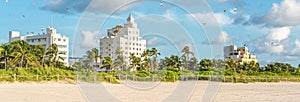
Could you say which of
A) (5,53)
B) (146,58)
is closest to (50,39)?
(146,58)

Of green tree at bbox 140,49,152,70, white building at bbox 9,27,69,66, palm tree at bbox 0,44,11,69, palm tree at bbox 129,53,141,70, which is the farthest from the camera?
white building at bbox 9,27,69,66

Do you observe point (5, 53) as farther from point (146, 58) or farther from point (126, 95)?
point (126, 95)

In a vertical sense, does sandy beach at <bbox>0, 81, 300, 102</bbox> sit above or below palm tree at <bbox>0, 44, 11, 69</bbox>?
below

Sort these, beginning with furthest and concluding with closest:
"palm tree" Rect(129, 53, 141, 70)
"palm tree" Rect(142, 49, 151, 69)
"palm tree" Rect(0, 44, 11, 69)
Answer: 1. "palm tree" Rect(129, 53, 141, 70)
2. "palm tree" Rect(142, 49, 151, 69)
3. "palm tree" Rect(0, 44, 11, 69)

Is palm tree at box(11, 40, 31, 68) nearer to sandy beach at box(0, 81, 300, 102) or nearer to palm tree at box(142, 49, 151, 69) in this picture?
palm tree at box(142, 49, 151, 69)

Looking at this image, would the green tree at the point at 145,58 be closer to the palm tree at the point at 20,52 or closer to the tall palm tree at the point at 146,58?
the tall palm tree at the point at 146,58

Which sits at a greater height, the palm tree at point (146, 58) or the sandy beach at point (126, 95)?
the palm tree at point (146, 58)

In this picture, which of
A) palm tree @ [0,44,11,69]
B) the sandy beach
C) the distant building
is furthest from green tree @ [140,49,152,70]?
the distant building

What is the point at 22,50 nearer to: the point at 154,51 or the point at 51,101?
the point at 154,51

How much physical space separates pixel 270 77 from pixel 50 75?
3253 centimetres

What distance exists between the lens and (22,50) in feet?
151

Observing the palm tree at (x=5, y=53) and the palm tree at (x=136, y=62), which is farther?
the palm tree at (x=136, y=62)

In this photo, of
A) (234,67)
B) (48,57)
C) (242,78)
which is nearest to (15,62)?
(48,57)

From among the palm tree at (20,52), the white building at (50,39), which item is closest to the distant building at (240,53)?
the white building at (50,39)
